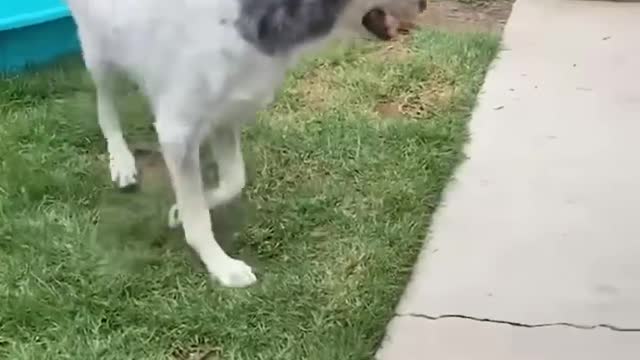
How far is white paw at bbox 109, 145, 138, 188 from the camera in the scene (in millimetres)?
3400

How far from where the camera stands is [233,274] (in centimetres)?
293

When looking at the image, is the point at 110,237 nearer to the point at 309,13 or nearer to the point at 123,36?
the point at 123,36

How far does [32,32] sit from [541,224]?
6.33 ft

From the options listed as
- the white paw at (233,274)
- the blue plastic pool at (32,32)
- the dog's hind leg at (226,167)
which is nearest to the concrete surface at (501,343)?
the white paw at (233,274)

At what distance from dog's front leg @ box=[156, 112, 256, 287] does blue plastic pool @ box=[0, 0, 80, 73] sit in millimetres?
1440

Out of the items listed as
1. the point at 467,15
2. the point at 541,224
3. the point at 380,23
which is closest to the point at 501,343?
the point at 541,224

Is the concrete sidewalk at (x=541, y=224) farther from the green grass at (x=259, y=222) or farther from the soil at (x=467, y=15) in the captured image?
the soil at (x=467, y=15)

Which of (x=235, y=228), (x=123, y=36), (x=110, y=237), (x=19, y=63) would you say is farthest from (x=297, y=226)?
(x=19, y=63)

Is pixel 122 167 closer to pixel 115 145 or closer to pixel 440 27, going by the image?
pixel 115 145

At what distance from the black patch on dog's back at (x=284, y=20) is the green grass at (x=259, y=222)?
2.09 ft

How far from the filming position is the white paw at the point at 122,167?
134 inches

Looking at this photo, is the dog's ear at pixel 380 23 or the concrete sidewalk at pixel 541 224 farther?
the concrete sidewalk at pixel 541 224

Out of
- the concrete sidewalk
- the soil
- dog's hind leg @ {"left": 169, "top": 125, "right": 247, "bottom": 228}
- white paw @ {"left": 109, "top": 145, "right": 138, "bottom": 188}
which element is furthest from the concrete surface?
the soil

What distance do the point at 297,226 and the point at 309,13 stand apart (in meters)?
0.80
